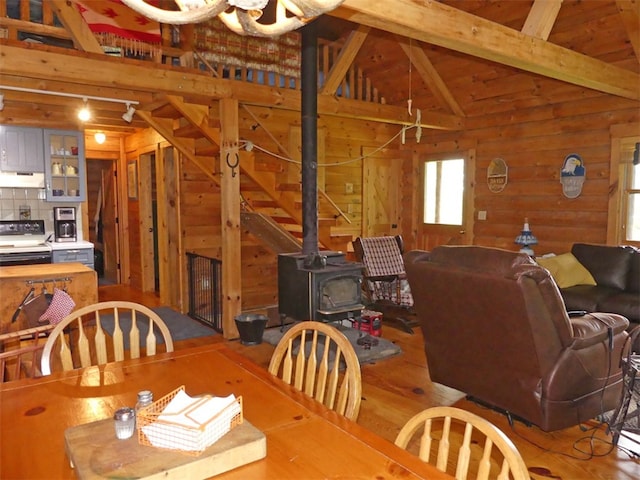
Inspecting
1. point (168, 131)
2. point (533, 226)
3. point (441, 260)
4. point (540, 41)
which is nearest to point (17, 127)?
point (168, 131)

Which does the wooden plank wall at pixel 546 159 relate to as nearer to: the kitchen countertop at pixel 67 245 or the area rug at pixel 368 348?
the area rug at pixel 368 348

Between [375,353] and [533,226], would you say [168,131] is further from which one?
[533,226]

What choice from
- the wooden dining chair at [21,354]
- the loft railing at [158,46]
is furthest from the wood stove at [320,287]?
the wooden dining chair at [21,354]

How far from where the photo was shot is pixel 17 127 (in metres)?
5.34

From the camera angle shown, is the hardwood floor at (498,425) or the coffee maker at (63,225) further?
the coffee maker at (63,225)

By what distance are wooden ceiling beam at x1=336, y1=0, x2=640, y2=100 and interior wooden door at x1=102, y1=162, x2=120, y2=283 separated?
20.4 ft

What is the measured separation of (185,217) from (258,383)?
4523 millimetres

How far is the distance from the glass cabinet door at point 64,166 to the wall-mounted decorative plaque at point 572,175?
5805mm

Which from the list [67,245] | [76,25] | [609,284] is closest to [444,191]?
[609,284]

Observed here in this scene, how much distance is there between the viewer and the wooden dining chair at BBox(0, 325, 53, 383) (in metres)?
2.00

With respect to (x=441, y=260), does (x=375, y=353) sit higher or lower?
lower

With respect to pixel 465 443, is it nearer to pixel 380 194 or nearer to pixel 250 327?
pixel 250 327

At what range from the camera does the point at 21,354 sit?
2059 mm

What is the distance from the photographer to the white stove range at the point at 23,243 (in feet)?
16.5
